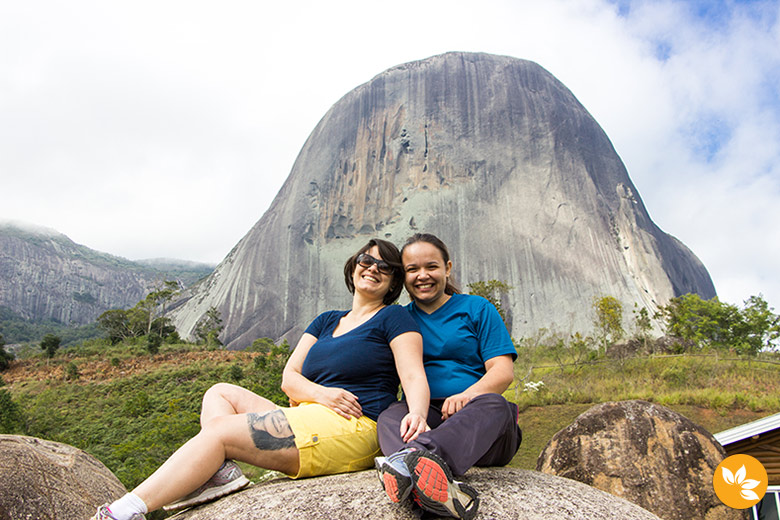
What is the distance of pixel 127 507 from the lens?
5.57 ft

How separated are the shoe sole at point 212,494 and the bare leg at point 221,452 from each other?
0.08 metres

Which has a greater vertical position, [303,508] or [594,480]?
[303,508]

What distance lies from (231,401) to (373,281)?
3.11ft

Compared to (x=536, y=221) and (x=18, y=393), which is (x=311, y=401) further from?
(x=536, y=221)

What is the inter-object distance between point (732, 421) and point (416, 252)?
10685mm

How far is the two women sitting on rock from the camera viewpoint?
5.62 ft

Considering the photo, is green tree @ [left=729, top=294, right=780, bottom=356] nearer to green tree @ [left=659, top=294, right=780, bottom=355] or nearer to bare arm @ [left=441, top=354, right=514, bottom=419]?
green tree @ [left=659, top=294, right=780, bottom=355]

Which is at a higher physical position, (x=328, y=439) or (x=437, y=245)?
(x=437, y=245)

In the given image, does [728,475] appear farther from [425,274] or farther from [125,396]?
[125,396]

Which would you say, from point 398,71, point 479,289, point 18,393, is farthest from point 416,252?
point 398,71

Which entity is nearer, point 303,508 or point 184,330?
point 303,508

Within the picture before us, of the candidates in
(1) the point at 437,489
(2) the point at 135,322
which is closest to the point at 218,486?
(1) the point at 437,489

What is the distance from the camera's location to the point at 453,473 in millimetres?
1744

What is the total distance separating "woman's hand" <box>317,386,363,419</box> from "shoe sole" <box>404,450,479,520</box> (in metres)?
0.65
